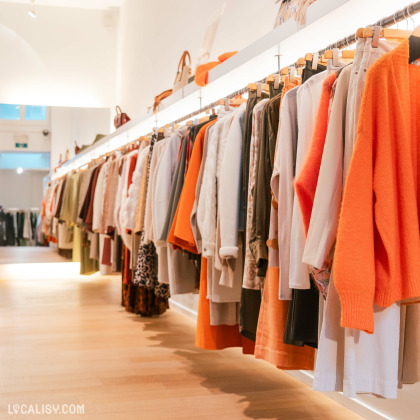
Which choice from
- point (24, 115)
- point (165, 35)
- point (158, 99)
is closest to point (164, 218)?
point (158, 99)

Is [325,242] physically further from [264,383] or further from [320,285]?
[264,383]

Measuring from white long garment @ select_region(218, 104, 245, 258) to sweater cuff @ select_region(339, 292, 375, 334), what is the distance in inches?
33.7

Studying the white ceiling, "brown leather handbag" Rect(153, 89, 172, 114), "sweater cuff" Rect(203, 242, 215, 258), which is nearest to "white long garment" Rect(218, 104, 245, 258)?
"sweater cuff" Rect(203, 242, 215, 258)

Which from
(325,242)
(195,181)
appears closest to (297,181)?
(325,242)

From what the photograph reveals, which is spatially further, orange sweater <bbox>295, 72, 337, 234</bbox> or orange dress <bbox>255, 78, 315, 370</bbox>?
orange dress <bbox>255, 78, 315, 370</bbox>

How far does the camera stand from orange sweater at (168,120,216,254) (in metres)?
2.65

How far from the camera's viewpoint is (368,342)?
155 cm

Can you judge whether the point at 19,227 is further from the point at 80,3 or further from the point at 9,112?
the point at 80,3

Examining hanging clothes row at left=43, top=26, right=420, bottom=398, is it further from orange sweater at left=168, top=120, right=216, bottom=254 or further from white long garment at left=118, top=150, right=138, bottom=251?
white long garment at left=118, top=150, right=138, bottom=251

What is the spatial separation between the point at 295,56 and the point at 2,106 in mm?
6517

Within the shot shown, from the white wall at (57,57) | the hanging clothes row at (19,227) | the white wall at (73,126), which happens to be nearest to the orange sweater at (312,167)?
the hanging clothes row at (19,227)

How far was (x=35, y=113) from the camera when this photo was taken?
8.27 meters

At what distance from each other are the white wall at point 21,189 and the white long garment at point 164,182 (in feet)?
16.9

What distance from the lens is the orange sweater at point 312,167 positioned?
1.70 meters
